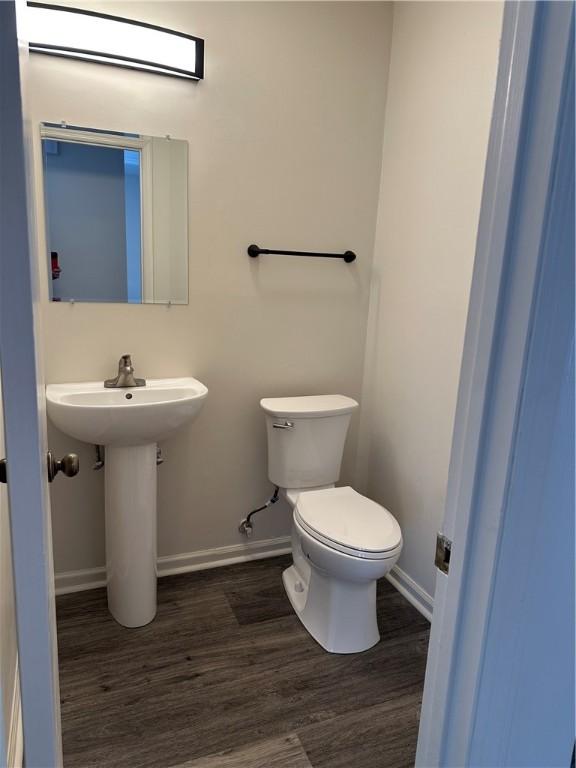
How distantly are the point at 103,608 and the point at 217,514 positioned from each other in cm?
58

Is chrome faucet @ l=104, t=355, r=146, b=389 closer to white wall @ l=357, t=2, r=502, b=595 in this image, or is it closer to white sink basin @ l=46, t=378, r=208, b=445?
white sink basin @ l=46, t=378, r=208, b=445

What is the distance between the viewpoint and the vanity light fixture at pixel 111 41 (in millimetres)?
1640

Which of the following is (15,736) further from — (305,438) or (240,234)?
(240,234)

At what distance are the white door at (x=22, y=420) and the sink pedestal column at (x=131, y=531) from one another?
1.00 meters

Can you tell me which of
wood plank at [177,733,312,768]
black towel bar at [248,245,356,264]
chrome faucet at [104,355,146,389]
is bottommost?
wood plank at [177,733,312,768]

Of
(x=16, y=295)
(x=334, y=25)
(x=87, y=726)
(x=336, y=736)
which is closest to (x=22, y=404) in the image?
(x=16, y=295)

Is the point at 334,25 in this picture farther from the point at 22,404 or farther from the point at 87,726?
the point at 87,726

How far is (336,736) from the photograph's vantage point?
58.4 inches

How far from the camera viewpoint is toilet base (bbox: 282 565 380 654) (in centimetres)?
182

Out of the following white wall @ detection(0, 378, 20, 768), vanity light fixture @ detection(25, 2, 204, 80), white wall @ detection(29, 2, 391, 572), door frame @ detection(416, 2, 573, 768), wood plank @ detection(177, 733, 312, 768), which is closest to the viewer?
door frame @ detection(416, 2, 573, 768)

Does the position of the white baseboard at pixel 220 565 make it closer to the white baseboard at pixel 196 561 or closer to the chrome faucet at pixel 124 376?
the white baseboard at pixel 196 561

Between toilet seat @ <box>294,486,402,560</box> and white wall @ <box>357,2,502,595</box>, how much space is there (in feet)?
0.89

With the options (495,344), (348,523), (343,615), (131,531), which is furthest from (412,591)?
(495,344)

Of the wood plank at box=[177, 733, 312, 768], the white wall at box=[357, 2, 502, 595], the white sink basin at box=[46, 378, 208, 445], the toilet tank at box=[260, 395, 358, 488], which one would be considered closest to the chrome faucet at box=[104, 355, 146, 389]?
the white sink basin at box=[46, 378, 208, 445]
